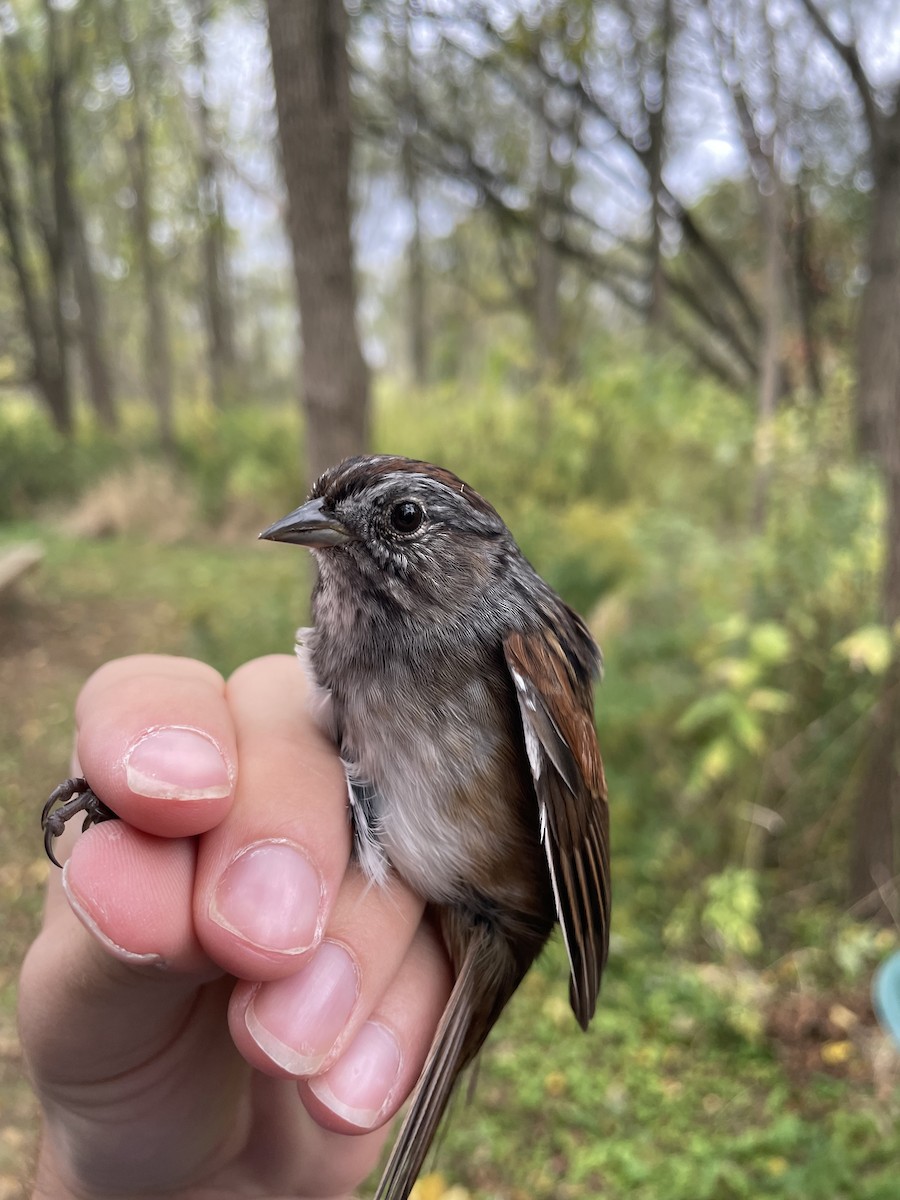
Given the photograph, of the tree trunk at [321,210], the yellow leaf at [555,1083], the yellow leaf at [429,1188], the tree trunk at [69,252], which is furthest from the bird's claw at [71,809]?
the tree trunk at [69,252]

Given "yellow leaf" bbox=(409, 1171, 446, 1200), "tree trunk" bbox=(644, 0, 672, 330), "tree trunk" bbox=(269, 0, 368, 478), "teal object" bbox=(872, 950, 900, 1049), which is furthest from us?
"tree trunk" bbox=(644, 0, 672, 330)

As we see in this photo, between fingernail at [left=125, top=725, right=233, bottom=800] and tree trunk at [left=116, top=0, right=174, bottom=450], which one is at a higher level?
tree trunk at [left=116, top=0, right=174, bottom=450]

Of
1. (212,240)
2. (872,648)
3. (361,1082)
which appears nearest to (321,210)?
(872,648)

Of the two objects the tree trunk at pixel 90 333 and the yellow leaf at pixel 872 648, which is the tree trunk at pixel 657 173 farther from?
the tree trunk at pixel 90 333

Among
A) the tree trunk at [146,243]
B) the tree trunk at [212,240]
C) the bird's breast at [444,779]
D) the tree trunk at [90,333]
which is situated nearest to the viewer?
the bird's breast at [444,779]

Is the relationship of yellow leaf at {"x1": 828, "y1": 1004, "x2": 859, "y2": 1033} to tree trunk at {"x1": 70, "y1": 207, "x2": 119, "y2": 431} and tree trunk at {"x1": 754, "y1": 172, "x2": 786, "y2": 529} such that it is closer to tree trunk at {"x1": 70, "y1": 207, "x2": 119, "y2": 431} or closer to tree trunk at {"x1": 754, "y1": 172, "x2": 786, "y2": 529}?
tree trunk at {"x1": 754, "y1": 172, "x2": 786, "y2": 529}

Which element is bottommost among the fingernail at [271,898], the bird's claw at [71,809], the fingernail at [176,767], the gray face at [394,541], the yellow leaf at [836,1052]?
the yellow leaf at [836,1052]

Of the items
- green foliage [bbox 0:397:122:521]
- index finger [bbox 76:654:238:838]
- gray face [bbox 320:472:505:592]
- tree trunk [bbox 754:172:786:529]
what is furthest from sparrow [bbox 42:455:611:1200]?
green foliage [bbox 0:397:122:521]
